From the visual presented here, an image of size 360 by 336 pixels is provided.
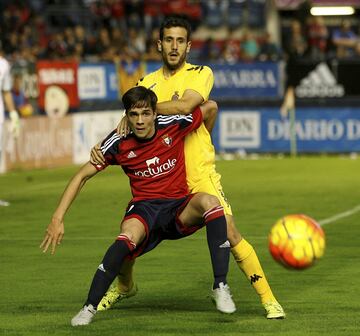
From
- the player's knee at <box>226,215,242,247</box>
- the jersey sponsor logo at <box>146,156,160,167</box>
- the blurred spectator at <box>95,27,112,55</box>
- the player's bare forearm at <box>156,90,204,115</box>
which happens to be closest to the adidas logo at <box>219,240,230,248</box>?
the player's knee at <box>226,215,242,247</box>

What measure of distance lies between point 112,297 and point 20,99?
52.8 ft

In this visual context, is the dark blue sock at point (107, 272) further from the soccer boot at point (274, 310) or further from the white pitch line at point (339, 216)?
the white pitch line at point (339, 216)

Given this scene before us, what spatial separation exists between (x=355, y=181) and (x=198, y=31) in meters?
16.4

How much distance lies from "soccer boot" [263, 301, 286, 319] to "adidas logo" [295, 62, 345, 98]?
63.6 feet

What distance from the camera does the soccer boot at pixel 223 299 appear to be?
8.59m

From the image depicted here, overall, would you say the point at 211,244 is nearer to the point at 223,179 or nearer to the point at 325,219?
the point at 325,219

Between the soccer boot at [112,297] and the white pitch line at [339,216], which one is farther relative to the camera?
the white pitch line at [339,216]

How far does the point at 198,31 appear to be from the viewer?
36719 mm

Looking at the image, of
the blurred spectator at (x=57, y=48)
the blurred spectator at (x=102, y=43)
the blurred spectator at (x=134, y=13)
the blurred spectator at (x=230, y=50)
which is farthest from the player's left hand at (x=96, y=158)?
the blurred spectator at (x=134, y=13)

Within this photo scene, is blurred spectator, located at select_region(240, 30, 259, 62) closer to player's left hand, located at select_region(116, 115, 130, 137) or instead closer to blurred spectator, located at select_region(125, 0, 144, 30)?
blurred spectator, located at select_region(125, 0, 144, 30)

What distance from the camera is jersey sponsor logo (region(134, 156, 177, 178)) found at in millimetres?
8875

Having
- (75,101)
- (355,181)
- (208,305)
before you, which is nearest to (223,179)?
(355,181)

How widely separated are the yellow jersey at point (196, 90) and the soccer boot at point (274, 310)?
1.04 meters

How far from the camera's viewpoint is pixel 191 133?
9.16m
